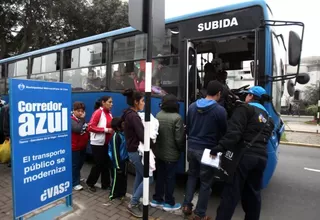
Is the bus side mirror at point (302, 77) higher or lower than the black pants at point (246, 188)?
higher

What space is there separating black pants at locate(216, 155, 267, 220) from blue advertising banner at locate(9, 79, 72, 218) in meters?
2.08

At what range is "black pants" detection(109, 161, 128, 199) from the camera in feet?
13.0

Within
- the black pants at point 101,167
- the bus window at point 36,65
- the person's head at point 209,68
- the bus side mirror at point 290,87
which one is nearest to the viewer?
the black pants at point 101,167

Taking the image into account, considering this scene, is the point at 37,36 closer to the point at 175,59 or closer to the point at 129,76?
the point at 129,76

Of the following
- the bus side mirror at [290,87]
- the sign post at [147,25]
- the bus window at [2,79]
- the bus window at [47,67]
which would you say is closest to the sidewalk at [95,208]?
the sign post at [147,25]

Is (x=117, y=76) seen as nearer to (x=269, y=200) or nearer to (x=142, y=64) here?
(x=142, y=64)

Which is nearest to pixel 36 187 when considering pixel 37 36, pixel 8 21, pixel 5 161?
pixel 5 161

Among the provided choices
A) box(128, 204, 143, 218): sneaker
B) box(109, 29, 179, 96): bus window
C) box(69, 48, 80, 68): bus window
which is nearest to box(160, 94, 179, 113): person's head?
box(109, 29, 179, 96): bus window

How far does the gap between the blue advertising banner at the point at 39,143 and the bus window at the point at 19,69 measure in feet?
17.2

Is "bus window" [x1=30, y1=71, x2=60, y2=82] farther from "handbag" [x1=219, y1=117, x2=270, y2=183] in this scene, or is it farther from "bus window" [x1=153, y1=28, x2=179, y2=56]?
"handbag" [x1=219, y1=117, x2=270, y2=183]

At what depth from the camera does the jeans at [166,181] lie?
12.1 ft

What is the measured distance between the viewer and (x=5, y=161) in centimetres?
573

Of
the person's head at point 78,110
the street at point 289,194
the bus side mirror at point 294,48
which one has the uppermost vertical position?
the bus side mirror at point 294,48

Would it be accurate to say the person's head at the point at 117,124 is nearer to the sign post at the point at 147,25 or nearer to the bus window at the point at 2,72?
the sign post at the point at 147,25
